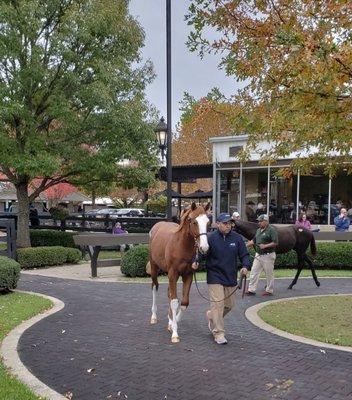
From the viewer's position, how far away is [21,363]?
20.8 feet

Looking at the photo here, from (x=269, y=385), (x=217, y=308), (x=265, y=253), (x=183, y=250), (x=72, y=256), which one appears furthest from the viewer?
(x=72, y=256)

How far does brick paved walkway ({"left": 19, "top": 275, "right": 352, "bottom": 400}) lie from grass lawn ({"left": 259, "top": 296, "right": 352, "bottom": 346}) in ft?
1.61

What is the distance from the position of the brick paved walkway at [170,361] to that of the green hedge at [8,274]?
2186mm

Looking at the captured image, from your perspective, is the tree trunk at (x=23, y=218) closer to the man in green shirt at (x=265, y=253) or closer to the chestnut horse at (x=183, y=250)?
the man in green shirt at (x=265, y=253)

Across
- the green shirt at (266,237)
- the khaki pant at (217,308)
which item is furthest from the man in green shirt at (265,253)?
the khaki pant at (217,308)

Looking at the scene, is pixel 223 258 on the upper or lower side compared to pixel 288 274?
upper

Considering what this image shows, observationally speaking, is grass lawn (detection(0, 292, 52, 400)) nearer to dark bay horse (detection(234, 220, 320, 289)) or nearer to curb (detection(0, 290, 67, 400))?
curb (detection(0, 290, 67, 400))

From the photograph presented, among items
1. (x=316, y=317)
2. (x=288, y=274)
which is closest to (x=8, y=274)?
(x=316, y=317)

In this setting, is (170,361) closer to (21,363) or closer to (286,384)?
(286,384)

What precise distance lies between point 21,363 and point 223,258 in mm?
2998

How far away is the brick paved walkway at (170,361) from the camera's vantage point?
5480 millimetres

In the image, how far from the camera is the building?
22484 mm

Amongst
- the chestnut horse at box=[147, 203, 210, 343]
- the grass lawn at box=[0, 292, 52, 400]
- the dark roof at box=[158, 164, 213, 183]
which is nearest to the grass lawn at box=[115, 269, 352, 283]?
the grass lawn at box=[0, 292, 52, 400]

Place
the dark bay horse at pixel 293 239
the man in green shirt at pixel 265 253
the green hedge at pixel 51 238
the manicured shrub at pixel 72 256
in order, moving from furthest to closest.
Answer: the green hedge at pixel 51 238
the manicured shrub at pixel 72 256
the dark bay horse at pixel 293 239
the man in green shirt at pixel 265 253
